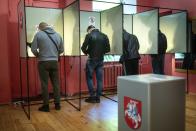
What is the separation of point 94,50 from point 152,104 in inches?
109

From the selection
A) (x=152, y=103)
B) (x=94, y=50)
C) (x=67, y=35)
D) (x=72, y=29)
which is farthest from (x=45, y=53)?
(x=152, y=103)

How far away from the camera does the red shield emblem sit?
5.54 feet

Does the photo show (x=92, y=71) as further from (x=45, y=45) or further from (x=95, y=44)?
(x=45, y=45)

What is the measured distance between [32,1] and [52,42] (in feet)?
4.37

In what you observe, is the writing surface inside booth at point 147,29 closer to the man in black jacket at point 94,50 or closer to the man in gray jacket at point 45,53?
the man in black jacket at point 94,50

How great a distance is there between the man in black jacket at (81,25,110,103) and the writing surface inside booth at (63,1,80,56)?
0.84ft

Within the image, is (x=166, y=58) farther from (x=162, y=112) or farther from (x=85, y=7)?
(x=162, y=112)

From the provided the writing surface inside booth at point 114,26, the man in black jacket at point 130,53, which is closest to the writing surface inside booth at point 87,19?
the writing surface inside booth at point 114,26

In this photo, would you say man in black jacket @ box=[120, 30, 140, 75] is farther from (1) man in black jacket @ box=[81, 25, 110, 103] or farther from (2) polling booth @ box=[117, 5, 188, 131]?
(2) polling booth @ box=[117, 5, 188, 131]

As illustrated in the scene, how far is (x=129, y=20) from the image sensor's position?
204 inches

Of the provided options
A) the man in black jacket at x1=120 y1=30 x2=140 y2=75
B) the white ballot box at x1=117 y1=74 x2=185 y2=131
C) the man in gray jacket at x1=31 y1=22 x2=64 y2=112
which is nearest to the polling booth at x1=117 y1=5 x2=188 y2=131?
the white ballot box at x1=117 y1=74 x2=185 y2=131

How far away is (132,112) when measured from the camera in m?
1.75

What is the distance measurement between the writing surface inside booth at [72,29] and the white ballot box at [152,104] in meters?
A: 2.10

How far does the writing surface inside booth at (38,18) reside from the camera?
4355mm
